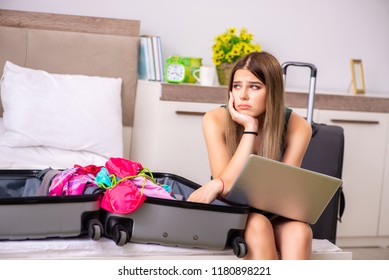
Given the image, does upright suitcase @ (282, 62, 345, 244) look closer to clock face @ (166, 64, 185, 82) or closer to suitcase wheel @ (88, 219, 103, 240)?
clock face @ (166, 64, 185, 82)

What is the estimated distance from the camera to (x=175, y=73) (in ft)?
11.7

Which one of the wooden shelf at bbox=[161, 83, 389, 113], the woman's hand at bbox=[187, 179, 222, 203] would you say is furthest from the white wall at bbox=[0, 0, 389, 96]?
the woman's hand at bbox=[187, 179, 222, 203]

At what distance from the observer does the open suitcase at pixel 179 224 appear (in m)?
1.82

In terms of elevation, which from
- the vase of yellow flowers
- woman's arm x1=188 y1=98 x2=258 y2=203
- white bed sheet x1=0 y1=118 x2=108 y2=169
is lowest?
white bed sheet x1=0 y1=118 x2=108 y2=169

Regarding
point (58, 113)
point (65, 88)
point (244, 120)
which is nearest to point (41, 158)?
point (58, 113)

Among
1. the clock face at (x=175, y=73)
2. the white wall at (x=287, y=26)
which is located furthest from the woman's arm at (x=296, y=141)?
the white wall at (x=287, y=26)

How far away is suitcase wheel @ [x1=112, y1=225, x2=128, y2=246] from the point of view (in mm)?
1779

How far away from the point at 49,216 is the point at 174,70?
6.35ft

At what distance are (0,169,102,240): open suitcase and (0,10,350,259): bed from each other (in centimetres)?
121

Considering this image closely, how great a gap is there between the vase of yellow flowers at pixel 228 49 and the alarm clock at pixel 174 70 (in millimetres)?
213

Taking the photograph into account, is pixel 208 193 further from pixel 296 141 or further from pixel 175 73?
pixel 175 73

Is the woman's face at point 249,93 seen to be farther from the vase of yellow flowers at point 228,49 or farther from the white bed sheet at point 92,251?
the vase of yellow flowers at point 228,49

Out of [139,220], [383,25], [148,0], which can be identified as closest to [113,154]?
[148,0]

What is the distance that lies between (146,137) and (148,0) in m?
0.80
